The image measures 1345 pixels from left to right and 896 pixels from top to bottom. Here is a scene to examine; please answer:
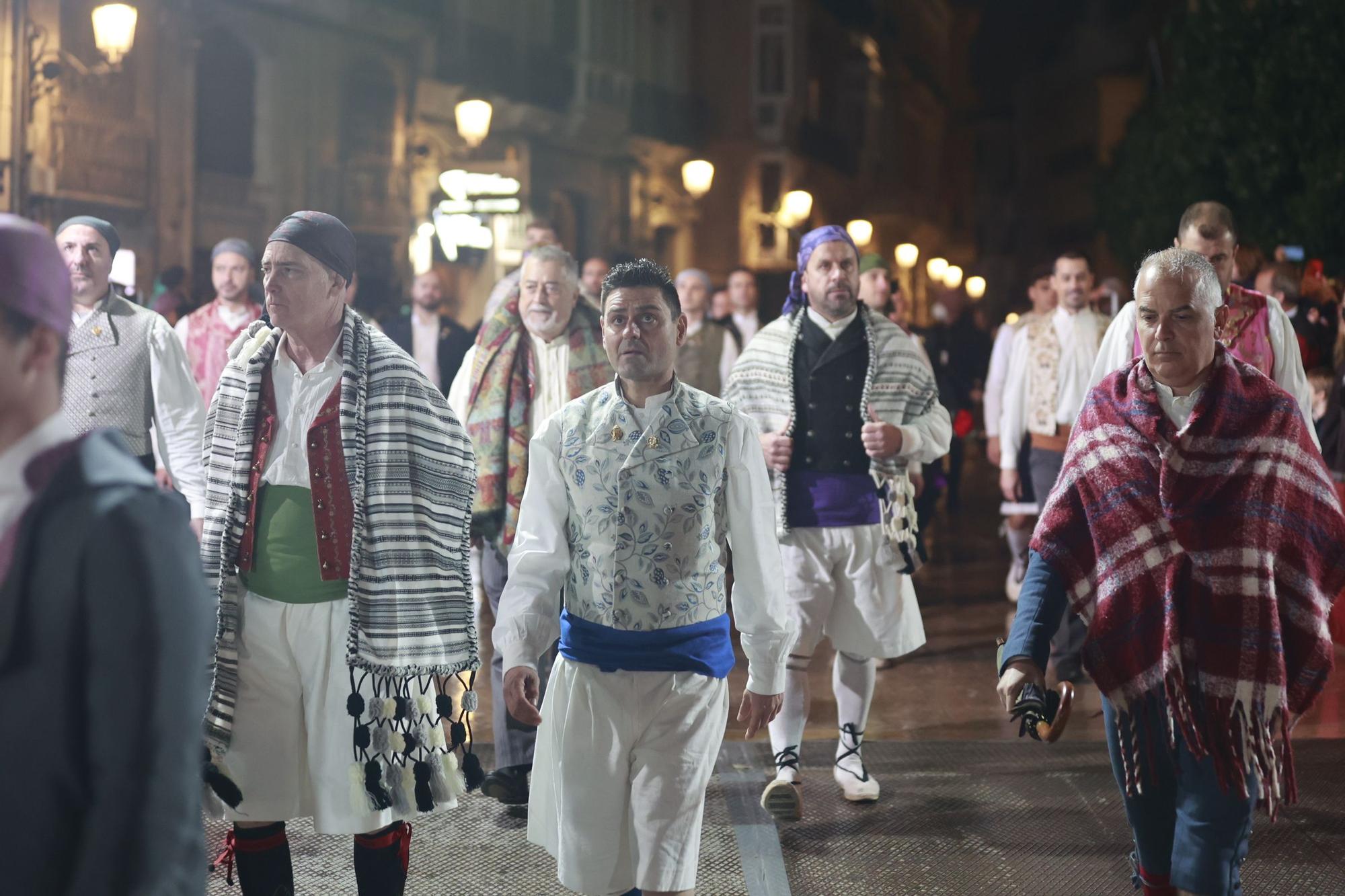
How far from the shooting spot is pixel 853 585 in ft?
19.4

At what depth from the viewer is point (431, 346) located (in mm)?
11156

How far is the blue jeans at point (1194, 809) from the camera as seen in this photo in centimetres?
354

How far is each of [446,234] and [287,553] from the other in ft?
50.7

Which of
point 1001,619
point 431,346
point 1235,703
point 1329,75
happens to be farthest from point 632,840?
point 1329,75

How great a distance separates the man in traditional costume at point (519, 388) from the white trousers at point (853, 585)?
1003mm

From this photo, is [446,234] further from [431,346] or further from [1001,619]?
[1001,619]

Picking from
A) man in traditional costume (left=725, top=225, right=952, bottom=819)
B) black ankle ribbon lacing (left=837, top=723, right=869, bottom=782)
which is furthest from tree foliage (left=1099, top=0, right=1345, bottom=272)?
black ankle ribbon lacing (left=837, top=723, right=869, bottom=782)

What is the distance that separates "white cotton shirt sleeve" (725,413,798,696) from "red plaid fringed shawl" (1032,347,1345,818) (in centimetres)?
77

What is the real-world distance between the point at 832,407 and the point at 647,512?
2.21 meters

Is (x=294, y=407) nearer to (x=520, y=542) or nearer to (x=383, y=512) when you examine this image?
(x=383, y=512)

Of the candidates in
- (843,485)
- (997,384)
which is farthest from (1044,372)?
(843,485)

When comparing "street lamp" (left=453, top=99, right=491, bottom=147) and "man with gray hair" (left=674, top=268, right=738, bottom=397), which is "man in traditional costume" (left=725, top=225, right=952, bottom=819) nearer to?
"man with gray hair" (left=674, top=268, right=738, bottom=397)

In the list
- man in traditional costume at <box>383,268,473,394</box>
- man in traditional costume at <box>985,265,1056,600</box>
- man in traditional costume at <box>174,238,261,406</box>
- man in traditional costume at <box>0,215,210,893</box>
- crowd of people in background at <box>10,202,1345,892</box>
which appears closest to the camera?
man in traditional costume at <box>0,215,210,893</box>

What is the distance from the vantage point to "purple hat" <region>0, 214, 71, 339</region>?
1979 millimetres
